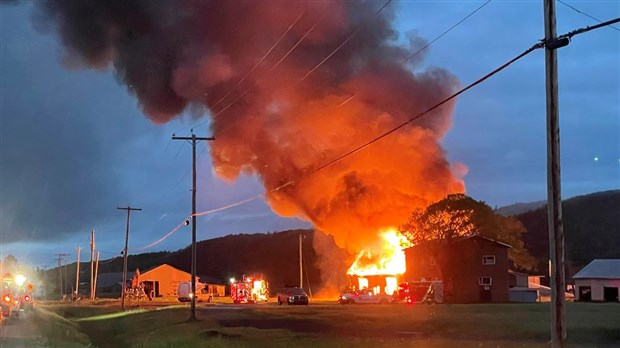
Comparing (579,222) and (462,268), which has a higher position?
(579,222)

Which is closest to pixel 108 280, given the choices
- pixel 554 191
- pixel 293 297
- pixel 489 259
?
pixel 293 297

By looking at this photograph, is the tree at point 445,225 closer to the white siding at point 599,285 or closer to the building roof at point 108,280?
the white siding at point 599,285

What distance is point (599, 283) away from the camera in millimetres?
70125

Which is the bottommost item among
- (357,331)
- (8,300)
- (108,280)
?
(357,331)

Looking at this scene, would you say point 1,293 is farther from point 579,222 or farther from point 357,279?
point 579,222

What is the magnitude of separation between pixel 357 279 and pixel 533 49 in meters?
60.7

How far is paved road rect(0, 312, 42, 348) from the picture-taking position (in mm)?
24822

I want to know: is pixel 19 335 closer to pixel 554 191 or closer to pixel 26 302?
pixel 554 191

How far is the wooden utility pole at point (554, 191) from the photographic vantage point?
45.0ft

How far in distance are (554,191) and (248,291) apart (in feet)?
185

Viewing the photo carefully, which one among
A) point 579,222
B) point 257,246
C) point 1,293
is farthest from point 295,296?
point 257,246

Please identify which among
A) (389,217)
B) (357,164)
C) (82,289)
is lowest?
(82,289)

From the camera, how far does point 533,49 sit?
14570 millimetres

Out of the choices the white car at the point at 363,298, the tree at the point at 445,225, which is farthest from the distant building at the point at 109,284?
the tree at the point at 445,225
